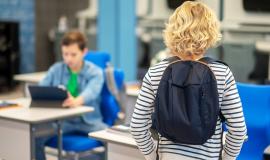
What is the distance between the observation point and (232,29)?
17.1ft

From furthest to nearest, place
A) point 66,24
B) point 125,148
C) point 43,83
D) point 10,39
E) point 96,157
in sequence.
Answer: point 66,24
point 10,39
point 96,157
point 43,83
point 125,148

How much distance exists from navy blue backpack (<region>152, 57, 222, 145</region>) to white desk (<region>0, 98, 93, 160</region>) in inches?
53.0

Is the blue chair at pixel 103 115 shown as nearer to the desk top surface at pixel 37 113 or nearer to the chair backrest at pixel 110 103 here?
the chair backrest at pixel 110 103

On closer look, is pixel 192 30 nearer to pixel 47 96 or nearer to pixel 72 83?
pixel 47 96

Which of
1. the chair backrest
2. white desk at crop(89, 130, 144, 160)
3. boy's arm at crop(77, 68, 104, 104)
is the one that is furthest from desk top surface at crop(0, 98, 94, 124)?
white desk at crop(89, 130, 144, 160)

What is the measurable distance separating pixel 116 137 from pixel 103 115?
48.5 inches

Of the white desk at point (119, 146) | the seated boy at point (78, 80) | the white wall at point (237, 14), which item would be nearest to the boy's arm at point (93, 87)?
the seated boy at point (78, 80)

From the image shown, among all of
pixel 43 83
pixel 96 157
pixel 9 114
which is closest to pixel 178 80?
pixel 9 114

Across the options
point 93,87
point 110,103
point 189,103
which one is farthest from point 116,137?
point 110,103

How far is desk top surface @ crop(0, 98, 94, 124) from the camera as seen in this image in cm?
301

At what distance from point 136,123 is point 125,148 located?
70 cm

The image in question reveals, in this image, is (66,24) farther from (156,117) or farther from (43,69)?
(156,117)

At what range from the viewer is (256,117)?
2719mm

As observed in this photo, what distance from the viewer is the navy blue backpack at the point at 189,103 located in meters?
1.80
